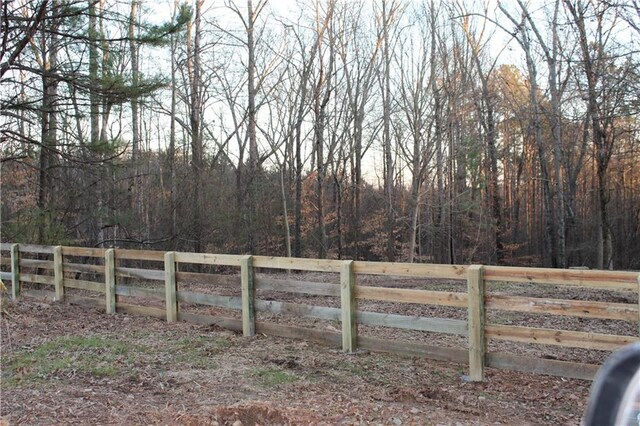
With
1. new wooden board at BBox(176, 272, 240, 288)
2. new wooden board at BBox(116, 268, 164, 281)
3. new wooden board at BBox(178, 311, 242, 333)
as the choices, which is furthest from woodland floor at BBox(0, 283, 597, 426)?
new wooden board at BBox(116, 268, 164, 281)

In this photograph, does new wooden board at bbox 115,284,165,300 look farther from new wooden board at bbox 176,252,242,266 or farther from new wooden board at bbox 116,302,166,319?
new wooden board at bbox 176,252,242,266

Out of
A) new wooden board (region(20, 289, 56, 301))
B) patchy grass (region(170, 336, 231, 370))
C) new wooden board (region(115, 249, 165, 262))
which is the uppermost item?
new wooden board (region(115, 249, 165, 262))

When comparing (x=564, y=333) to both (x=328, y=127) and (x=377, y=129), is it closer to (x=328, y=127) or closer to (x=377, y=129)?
(x=328, y=127)

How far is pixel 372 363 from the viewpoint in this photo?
5.73 m

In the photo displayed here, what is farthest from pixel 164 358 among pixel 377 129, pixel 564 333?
pixel 377 129

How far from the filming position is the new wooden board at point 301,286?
20.9 ft

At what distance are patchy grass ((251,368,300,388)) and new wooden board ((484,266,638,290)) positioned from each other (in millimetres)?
2231

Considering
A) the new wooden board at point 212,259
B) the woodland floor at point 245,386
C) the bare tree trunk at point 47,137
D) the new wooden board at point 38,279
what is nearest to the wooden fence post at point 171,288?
the new wooden board at point 212,259

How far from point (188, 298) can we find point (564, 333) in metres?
5.16

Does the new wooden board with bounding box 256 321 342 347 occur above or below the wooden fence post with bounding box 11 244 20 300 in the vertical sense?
below

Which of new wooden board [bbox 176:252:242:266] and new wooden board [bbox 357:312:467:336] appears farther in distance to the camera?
new wooden board [bbox 176:252:242:266]

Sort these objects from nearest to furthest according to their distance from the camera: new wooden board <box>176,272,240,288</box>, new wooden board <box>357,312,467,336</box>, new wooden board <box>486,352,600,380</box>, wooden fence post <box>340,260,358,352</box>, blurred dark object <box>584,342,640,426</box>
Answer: blurred dark object <box>584,342,640,426</box>, new wooden board <box>486,352,600,380</box>, new wooden board <box>357,312,467,336</box>, wooden fence post <box>340,260,358,352</box>, new wooden board <box>176,272,240,288</box>

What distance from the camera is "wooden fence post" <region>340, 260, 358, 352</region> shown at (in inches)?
241

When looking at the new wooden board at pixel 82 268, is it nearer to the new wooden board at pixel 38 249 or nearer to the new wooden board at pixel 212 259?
the new wooden board at pixel 38 249
